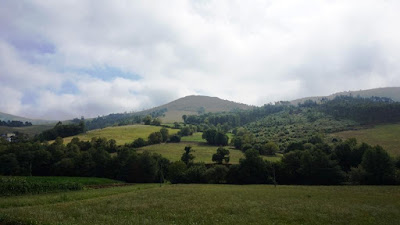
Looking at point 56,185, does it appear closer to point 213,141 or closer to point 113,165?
point 113,165

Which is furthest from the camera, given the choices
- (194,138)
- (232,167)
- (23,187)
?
(194,138)

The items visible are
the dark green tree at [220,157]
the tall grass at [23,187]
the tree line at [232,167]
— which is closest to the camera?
the tall grass at [23,187]

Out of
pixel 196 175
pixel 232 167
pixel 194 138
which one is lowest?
pixel 196 175

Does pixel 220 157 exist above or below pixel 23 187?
→ below

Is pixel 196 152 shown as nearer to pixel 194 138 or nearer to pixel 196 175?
pixel 196 175

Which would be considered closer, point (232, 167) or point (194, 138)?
point (232, 167)

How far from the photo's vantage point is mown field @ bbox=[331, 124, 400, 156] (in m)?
121

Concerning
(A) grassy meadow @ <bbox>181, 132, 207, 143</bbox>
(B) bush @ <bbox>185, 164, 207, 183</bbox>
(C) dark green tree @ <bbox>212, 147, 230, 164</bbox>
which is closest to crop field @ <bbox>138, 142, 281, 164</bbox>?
(C) dark green tree @ <bbox>212, 147, 230, 164</bbox>

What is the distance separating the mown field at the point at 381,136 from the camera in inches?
4762

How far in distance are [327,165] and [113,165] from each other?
256 ft

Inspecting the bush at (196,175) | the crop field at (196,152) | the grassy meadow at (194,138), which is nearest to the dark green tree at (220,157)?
the crop field at (196,152)

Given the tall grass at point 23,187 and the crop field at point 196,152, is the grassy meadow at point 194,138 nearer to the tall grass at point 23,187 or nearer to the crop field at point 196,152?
the crop field at point 196,152

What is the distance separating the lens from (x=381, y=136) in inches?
5541

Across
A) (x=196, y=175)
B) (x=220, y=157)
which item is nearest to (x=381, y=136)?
(x=220, y=157)
